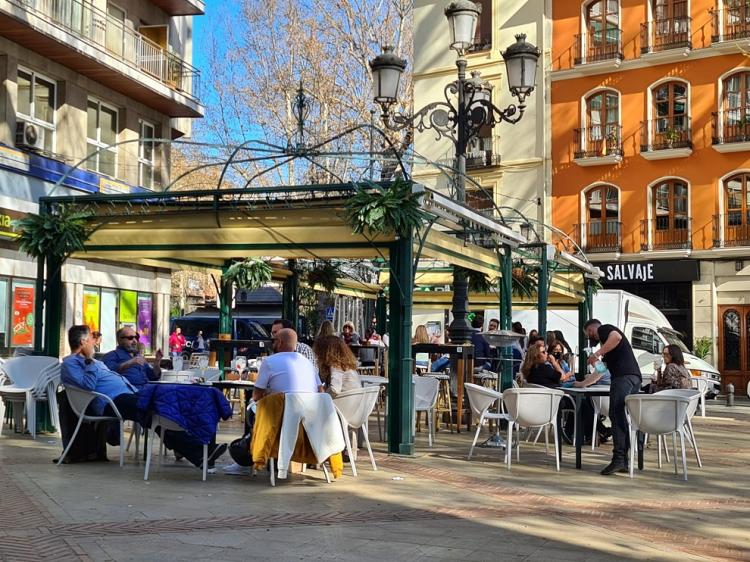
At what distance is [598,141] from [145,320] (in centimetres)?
1649

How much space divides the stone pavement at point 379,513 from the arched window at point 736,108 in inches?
859

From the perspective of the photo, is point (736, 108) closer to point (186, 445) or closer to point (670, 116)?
point (670, 116)

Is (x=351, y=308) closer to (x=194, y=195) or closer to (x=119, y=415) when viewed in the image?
(x=194, y=195)

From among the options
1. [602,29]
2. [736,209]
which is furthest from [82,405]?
[602,29]

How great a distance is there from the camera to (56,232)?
1249cm

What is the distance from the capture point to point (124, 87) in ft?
80.8

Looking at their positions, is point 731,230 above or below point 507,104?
below

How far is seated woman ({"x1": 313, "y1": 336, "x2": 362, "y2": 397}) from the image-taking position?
380 inches

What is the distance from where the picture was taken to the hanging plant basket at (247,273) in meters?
17.7

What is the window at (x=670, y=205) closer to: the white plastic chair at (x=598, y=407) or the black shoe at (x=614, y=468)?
the white plastic chair at (x=598, y=407)

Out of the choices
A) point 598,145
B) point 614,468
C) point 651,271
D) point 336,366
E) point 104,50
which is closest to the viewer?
point 336,366

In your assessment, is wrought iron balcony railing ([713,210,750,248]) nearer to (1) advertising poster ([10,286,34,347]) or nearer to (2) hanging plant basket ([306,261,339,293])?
(2) hanging plant basket ([306,261,339,293])

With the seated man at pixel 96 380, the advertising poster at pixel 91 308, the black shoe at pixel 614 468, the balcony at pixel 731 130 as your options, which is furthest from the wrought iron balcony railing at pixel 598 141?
the seated man at pixel 96 380

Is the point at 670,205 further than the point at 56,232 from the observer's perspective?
Yes
